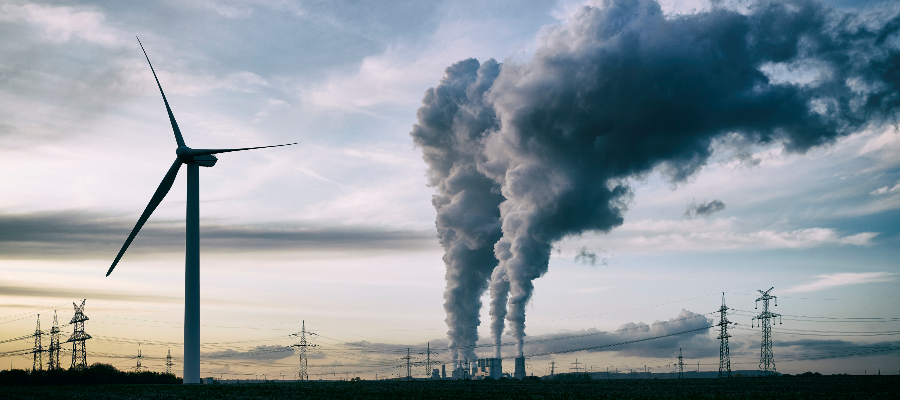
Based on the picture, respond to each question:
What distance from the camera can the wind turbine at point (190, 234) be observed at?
117812mm

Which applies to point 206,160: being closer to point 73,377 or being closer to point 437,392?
point 437,392

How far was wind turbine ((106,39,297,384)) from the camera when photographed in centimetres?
11781

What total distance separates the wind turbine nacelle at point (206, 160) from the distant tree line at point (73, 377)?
7564 cm

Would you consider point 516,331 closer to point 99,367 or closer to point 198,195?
point 198,195

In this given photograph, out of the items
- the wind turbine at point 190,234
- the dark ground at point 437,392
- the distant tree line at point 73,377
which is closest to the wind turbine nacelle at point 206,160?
the wind turbine at point 190,234

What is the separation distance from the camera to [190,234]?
120 m

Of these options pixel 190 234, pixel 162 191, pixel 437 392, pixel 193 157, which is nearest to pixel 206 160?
pixel 193 157

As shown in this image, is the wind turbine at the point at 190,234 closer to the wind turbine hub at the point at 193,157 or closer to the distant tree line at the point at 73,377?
the wind turbine hub at the point at 193,157

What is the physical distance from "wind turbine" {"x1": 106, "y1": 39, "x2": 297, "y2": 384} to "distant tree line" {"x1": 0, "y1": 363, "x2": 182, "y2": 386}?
65.3 m

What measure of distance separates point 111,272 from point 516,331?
Answer: 115 metres

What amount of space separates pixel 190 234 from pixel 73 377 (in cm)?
8311

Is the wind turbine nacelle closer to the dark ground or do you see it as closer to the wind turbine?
the wind turbine

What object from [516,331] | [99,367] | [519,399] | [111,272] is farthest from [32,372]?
[519,399]

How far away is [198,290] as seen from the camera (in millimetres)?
118875
